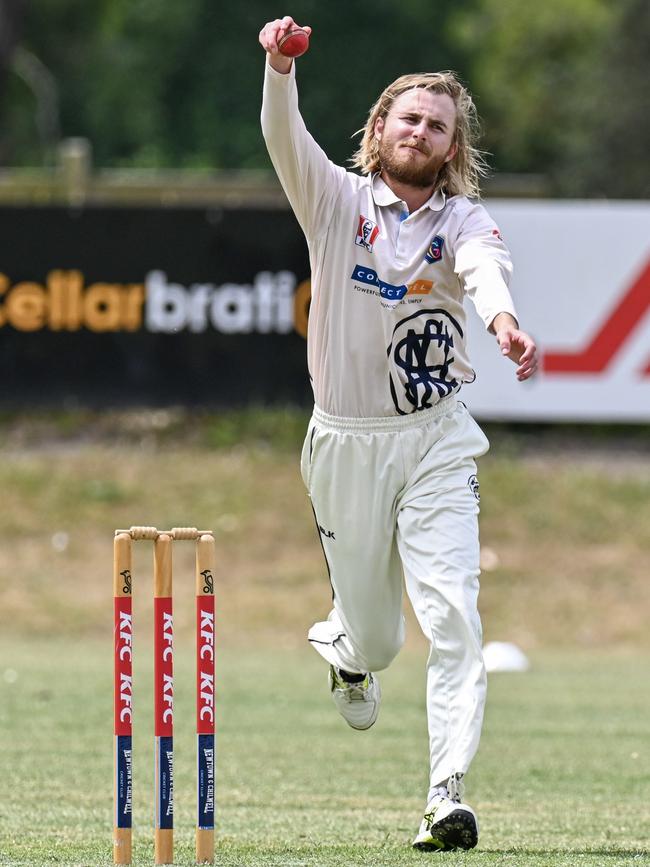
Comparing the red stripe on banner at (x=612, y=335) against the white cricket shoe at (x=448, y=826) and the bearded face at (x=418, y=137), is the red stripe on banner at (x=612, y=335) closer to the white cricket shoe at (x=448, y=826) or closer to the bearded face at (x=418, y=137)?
the bearded face at (x=418, y=137)

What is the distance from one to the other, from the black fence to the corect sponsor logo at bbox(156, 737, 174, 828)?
11.6 metres

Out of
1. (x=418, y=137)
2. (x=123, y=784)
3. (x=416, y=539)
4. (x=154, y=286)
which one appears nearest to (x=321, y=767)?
(x=416, y=539)

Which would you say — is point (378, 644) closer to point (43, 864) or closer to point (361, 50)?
point (43, 864)

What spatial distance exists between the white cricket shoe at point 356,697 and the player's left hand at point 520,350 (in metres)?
1.82

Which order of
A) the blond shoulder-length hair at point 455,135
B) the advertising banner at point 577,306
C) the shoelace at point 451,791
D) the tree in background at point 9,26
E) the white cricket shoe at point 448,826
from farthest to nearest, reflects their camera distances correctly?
the tree in background at point 9,26 < the advertising banner at point 577,306 < the blond shoulder-length hair at point 455,135 < the shoelace at point 451,791 < the white cricket shoe at point 448,826

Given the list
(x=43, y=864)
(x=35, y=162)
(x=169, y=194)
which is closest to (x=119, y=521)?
(x=169, y=194)

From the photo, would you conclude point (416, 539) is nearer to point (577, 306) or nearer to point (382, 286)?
point (382, 286)

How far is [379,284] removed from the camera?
20.3ft

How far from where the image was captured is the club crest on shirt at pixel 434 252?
6184 mm

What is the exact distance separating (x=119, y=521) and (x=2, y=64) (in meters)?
8.49

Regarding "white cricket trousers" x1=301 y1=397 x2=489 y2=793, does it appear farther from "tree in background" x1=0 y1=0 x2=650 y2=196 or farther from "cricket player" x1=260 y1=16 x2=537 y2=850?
"tree in background" x1=0 y1=0 x2=650 y2=196

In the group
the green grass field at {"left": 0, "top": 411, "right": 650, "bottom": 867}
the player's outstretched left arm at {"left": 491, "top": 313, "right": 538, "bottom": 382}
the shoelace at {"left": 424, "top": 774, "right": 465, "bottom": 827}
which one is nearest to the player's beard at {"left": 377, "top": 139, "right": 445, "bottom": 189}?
the player's outstretched left arm at {"left": 491, "top": 313, "right": 538, "bottom": 382}

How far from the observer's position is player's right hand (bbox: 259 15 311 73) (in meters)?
5.86

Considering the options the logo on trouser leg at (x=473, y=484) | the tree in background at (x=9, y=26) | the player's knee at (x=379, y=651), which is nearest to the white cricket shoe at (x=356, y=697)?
the player's knee at (x=379, y=651)
